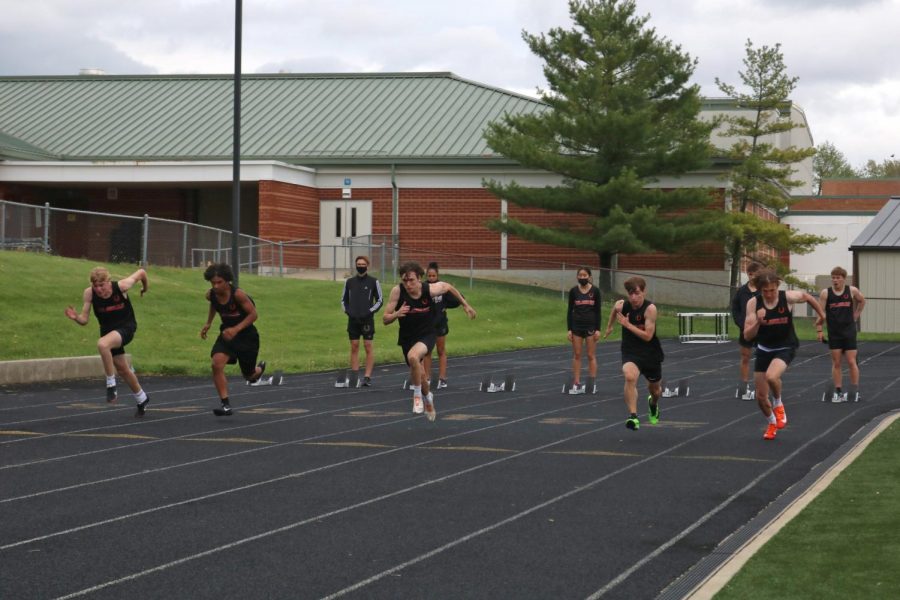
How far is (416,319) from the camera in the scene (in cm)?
1573

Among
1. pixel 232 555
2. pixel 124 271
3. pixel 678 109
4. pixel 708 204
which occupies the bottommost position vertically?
pixel 232 555

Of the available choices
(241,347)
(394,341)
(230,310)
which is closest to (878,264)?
(394,341)

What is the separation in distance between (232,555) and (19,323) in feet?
60.9

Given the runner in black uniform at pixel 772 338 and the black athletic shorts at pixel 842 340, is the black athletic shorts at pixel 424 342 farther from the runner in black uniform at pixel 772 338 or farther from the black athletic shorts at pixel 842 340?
the black athletic shorts at pixel 842 340

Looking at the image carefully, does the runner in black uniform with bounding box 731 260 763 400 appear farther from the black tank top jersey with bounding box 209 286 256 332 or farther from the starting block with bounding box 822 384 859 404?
the black tank top jersey with bounding box 209 286 256 332

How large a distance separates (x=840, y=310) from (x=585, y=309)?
144 inches

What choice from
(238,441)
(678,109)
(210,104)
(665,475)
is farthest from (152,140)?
(665,475)

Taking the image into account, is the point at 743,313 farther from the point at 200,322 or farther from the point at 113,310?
the point at 200,322

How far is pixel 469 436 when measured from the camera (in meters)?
14.7

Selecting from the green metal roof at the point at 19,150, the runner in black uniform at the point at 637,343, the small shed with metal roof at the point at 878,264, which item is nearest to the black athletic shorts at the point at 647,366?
the runner in black uniform at the point at 637,343

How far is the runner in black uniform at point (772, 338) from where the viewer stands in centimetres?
1410

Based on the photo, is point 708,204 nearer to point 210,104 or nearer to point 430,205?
point 430,205

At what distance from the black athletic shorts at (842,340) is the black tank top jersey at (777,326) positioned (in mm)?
5141

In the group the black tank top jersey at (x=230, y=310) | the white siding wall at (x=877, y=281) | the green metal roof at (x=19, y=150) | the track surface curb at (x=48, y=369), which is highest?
the green metal roof at (x=19, y=150)
